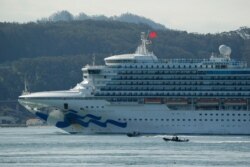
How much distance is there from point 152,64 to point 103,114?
718cm

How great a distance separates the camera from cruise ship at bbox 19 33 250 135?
117 meters

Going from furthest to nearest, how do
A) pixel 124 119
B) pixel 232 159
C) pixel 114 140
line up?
pixel 124 119
pixel 114 140
pixel 232 159

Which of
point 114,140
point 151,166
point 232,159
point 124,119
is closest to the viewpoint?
point 151,166

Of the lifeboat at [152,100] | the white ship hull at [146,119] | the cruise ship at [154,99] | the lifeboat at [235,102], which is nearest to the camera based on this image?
the white ship hull at [146,119]

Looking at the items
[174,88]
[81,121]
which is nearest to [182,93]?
[174,88]

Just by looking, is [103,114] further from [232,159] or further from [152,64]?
[232,159]

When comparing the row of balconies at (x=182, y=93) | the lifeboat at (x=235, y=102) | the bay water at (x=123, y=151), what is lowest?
the bay water at (x=123, y=151)

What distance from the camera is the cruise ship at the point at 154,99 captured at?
117m

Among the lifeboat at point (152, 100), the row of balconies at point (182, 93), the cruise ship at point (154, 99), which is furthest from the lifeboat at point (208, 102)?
the lifeboat at point (152, 100)

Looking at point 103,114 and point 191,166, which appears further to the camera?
point 103,114

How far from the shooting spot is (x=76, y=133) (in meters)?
120

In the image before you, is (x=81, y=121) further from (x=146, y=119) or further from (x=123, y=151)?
Result: (x=123, y=151)

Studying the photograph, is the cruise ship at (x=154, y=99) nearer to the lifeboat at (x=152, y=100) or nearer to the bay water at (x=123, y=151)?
the lifeboat at (x=152, y=100)

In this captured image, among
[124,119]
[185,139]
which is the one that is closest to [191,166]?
[185,139]
